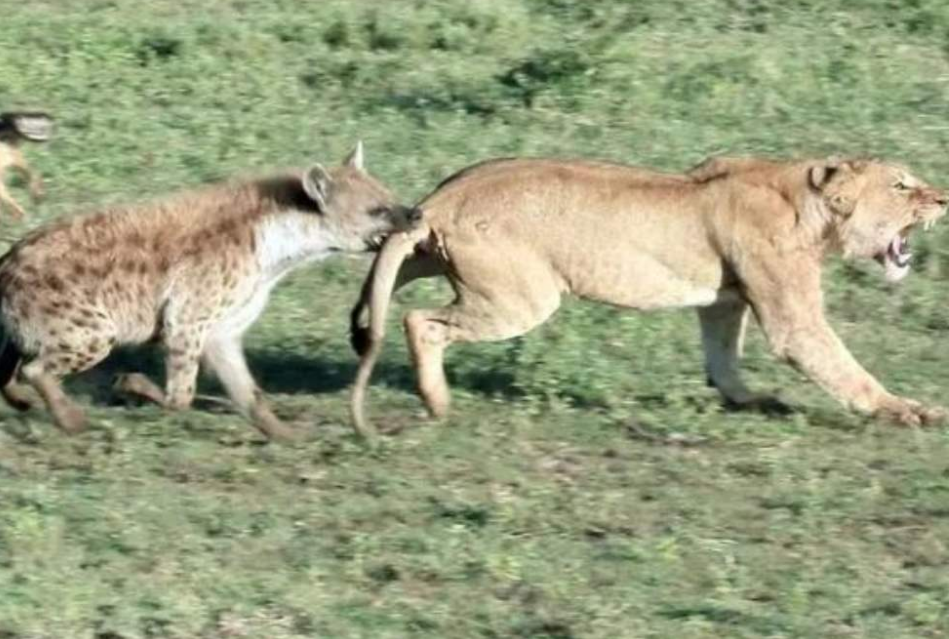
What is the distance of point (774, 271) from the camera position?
925 centimetres

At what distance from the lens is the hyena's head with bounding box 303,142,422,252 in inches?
370

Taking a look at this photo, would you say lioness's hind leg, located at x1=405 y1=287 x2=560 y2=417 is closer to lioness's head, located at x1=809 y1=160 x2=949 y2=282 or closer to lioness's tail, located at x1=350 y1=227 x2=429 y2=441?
lioness's tail, located at x1=350 y1=227 x2=429 y2=441

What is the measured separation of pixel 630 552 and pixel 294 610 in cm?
98

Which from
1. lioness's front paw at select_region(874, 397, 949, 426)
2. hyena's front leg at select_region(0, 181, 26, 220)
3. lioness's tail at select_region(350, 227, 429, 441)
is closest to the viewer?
lioness's tail at select_region(350, 227, 429, 441)

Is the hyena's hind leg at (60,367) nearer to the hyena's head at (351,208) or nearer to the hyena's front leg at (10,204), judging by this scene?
the hyena's head at (351,208)

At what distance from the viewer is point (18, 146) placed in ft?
38.0

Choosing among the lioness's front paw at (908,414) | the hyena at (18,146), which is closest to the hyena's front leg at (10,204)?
the hyena at (18,146)

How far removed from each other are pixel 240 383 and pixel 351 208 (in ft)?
2.39

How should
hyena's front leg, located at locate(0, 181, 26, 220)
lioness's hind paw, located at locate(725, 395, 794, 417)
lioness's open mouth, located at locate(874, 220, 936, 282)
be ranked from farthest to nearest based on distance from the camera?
1. hyena's front leg, located at locate(0, 181, 26, 220)
2. lioness's open mouth, located at locate(874, 220, 936, 282)
3. lioness's hind paw, located at locate(725, 395, 794, 417)

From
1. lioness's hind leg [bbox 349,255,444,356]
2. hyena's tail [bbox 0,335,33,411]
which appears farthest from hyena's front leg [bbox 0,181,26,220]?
lioness's hind leg [bbox 349,255,444,356]

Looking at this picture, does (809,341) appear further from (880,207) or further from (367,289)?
(367,289)

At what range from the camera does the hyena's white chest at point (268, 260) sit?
9258 mm

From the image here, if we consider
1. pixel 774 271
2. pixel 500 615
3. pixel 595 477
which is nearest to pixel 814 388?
pixel 774 271

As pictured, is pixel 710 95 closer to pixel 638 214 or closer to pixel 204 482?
pixel 638 214
